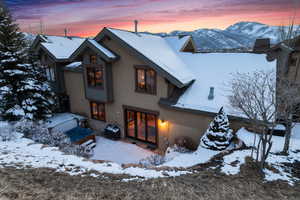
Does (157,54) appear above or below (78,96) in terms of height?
above

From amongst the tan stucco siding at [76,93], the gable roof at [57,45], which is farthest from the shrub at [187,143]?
the gable roof at [57,45]

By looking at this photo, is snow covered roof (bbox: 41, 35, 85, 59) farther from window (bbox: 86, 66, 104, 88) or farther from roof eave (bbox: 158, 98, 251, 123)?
roof eave (bbox: 158, 98, 251, 123)

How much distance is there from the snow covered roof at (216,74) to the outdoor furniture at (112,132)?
503cm

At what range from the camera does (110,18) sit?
17.9 meters

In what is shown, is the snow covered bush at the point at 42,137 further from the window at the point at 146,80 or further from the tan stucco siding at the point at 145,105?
the window at the point at 146,80

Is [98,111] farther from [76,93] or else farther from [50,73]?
[50,73]

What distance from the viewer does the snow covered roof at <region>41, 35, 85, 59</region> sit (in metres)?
13.8

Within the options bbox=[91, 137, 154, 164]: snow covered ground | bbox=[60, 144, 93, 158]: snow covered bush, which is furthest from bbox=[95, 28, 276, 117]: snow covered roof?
bbox=[60, 144, 93, 158]: snow covered bush

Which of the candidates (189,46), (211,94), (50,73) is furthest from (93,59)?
(189,46)

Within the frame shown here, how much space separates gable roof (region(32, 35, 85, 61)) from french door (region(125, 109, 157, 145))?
7.54 m

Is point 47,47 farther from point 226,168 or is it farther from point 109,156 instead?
point 226,168

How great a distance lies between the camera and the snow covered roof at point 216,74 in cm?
852

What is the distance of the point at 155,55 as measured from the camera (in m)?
10.4

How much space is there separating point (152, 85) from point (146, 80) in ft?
1.69
